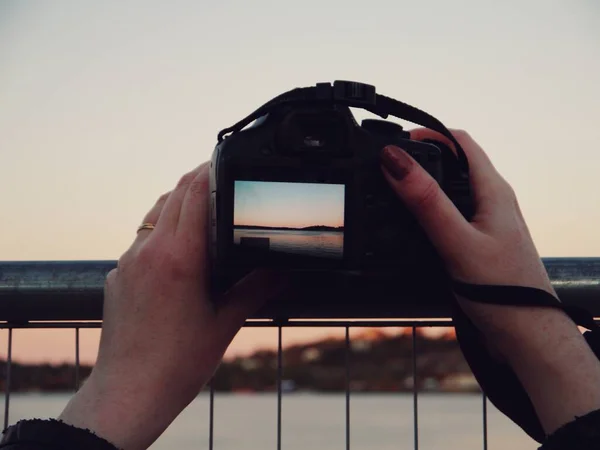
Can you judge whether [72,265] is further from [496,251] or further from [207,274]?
[496,251]

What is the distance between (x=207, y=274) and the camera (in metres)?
1.27

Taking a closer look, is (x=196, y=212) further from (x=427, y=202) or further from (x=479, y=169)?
(x=479, y=169)

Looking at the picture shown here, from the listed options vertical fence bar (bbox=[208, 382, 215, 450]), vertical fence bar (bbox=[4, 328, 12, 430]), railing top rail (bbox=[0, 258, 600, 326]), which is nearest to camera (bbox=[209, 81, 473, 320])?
railing top rail (bbox=[0, 258, 600, 326])

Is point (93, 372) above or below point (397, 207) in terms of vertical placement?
below

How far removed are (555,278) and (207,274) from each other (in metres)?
0.69

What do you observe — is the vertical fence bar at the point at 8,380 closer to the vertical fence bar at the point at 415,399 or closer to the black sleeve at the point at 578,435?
the vertical fence bar at the point at 415,399

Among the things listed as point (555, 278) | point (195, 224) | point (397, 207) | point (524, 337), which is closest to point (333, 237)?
point (397, 207)

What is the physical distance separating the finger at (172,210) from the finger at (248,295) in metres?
0.15

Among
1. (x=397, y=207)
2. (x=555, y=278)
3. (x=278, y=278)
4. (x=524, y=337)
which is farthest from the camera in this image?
(x=555, y=278)

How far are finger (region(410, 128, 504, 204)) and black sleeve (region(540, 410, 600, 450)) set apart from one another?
16.6 inches

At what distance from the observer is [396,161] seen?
1.25 m

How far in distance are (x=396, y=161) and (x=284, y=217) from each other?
0.20 metres

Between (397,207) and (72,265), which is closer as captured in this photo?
(397,207)

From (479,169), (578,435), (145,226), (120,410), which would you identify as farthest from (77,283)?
(578,435)
